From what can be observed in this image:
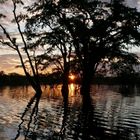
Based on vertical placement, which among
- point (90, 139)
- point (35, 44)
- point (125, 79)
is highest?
point (35, 44)

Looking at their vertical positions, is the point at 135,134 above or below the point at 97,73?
below

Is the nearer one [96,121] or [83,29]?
[96,121]

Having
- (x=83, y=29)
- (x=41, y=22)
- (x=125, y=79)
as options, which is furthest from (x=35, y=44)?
(x=125, y=79)

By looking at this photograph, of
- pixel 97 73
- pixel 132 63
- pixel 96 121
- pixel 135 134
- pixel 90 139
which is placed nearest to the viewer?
pixel 90 139

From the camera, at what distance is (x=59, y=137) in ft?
64.3

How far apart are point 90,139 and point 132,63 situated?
128 ft

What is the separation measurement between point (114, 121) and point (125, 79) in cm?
3026

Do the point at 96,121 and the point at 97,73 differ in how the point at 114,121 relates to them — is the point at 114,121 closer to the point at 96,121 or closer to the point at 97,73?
the point at 96,121

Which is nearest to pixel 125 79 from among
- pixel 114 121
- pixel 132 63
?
pixel 132 63

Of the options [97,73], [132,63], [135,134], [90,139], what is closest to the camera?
[90,139]

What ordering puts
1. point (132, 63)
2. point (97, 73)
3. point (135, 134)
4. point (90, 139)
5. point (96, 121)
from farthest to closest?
point (97, 73)
point (132, 63)
point (96, 121)
point (135, 134)
point (90, 139)

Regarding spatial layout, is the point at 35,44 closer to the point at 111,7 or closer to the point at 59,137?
the point at 111,7

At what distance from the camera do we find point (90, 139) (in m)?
19.4

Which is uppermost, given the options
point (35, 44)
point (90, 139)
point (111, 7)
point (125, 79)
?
point (111, 7)
